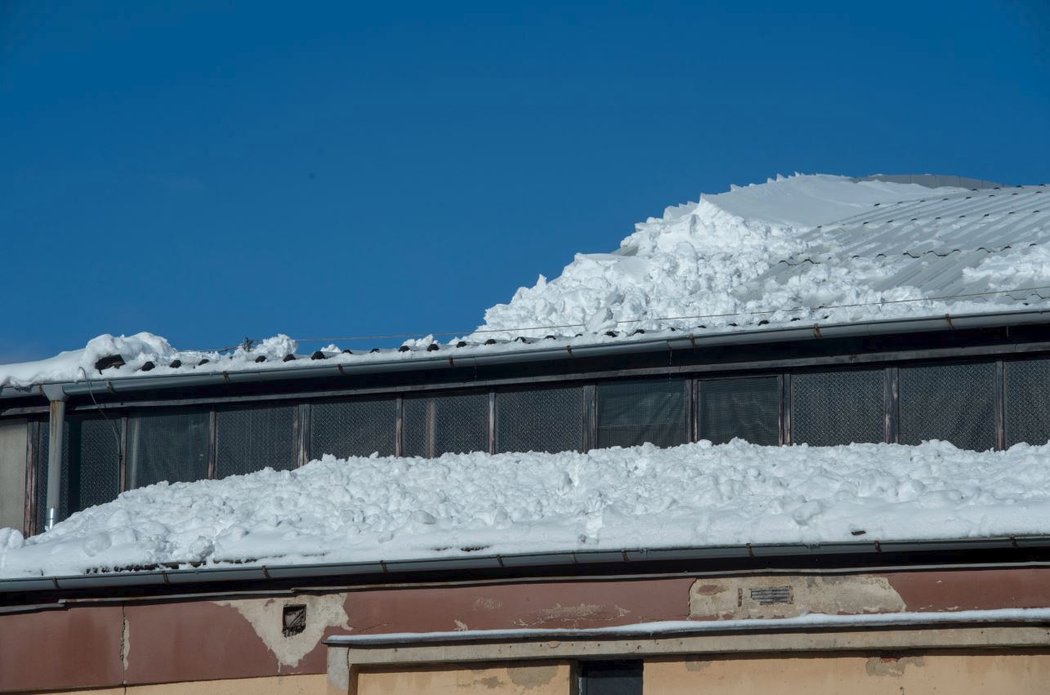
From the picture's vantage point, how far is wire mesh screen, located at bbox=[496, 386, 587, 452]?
1330cm

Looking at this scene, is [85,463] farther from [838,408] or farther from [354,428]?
[838,408]

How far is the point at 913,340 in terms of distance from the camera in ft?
40.9

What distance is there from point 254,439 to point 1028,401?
6.78m

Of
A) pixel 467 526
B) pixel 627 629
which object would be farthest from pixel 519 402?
pixel 627 629

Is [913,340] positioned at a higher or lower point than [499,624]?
higher

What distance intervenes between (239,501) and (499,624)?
280 cm

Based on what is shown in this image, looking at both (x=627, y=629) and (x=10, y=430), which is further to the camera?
(x=10, y=430)

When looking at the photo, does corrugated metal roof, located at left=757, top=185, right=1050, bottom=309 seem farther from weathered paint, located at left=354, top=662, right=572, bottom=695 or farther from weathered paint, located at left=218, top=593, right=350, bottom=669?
weathered paint, located at left=218, top=593, right=350, bottom=669

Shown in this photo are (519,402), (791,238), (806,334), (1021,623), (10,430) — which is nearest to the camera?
(1021,623)

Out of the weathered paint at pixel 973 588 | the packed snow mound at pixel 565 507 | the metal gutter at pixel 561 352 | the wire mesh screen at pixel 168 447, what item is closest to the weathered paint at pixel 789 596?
the weathered paint at pixel 973 588

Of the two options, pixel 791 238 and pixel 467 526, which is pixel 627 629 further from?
pixel 791 238

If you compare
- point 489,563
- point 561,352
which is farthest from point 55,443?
point 489,563

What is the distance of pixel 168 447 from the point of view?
559 inches

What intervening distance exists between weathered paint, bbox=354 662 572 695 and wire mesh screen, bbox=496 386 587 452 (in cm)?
264
